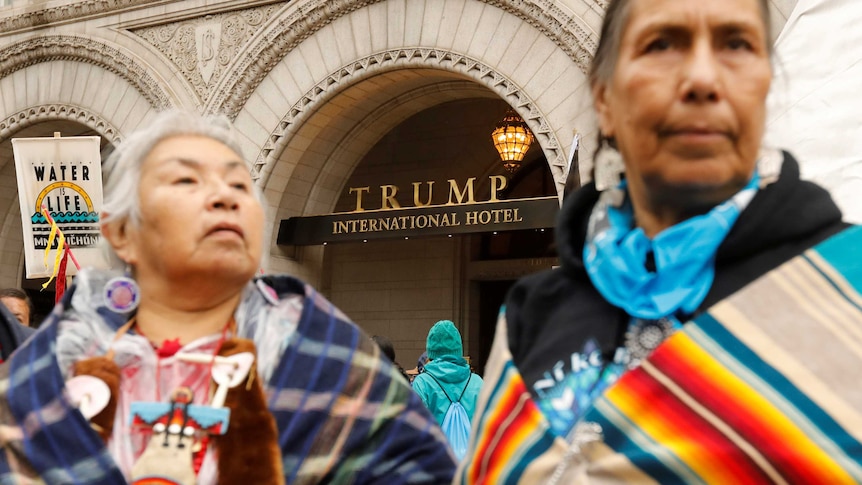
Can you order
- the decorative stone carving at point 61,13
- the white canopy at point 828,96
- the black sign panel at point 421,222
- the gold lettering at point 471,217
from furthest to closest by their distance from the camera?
the decorative stone carving at point 61,13 → the gold lettering at point 471,217 → the black sign panel at point 421,222 → the white canopy at point 828,96

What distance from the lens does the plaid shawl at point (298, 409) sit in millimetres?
2291

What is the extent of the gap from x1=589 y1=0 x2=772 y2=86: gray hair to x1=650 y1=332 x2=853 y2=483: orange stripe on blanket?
0.60 metres

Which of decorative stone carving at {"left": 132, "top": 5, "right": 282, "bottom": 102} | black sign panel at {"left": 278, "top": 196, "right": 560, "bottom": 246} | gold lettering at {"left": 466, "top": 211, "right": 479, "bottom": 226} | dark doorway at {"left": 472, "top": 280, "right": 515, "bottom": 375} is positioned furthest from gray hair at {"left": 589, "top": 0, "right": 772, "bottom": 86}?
dark doorway at {"left": 472, "top": 280, "right": 515, "bottom": 375}

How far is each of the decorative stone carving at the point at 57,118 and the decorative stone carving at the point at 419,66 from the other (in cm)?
272

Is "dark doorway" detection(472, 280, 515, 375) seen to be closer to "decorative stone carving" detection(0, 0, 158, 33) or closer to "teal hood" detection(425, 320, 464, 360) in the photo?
"decorative stone carving" detection(0, 0, 158, 33)

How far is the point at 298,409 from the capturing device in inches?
91.7

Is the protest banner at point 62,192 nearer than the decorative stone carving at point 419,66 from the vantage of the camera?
Yes

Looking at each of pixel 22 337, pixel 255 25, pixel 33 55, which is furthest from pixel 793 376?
pixel 33 55

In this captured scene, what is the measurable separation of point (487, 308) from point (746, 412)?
Answer: 15.6 m

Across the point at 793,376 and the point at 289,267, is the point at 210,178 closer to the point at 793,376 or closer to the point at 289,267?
the point at 793,376

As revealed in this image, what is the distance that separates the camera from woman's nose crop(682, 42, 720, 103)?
5.38 ft

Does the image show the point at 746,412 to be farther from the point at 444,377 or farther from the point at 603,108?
the point at 444,377

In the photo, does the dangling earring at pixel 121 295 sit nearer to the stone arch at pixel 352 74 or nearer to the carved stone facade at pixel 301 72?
the carved stone facade at pixel 301 72

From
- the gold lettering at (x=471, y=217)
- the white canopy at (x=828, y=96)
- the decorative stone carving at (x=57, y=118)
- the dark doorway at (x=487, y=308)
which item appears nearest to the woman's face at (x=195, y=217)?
the white canopy at (x=828, y=96)
